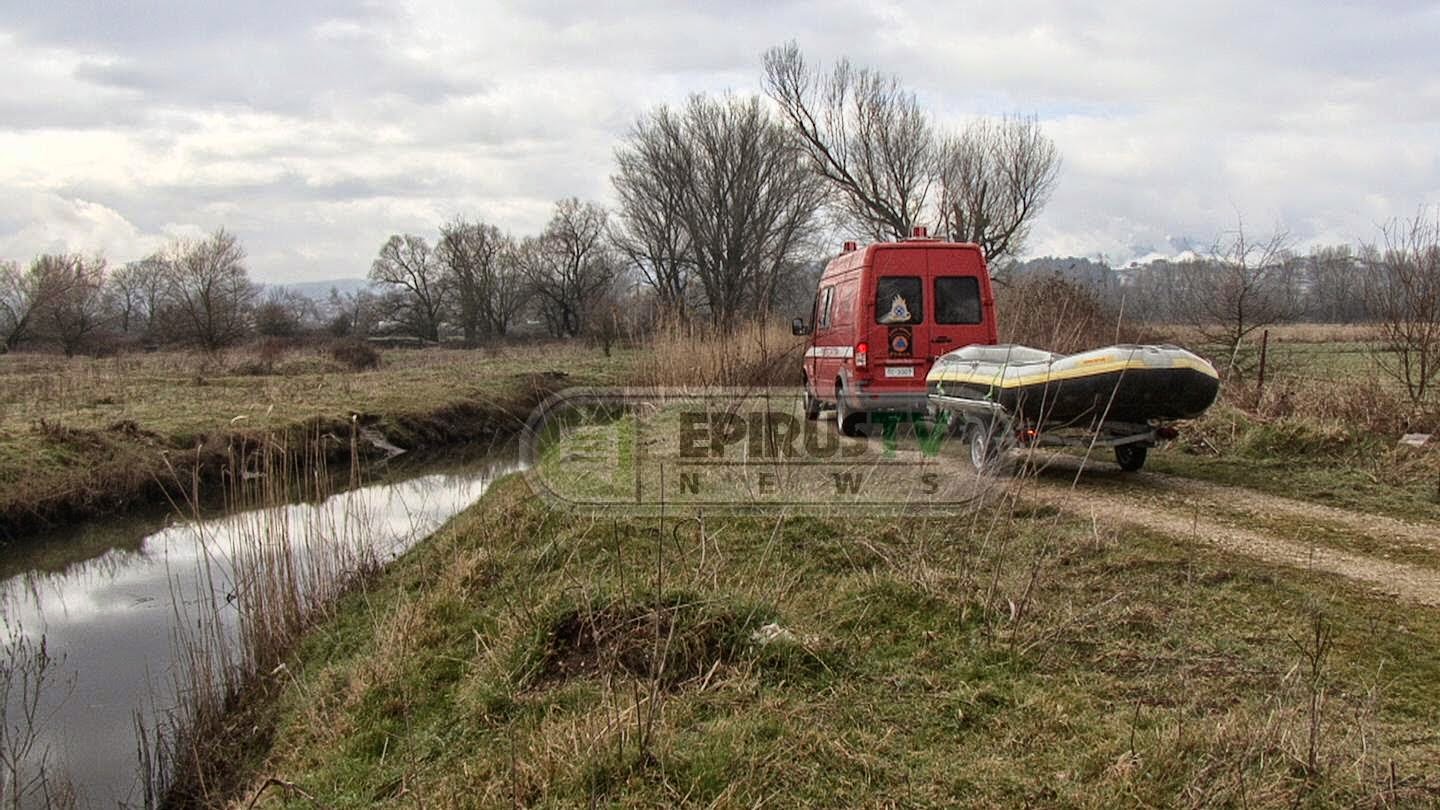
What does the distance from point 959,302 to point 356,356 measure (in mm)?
28023

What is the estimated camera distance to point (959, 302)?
10.2 meters

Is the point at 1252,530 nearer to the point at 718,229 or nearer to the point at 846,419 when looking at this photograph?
the point at 846,419

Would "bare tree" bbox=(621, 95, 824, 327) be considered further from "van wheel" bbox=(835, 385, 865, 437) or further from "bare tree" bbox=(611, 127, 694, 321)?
"van wheel" bbox=(835, 385, 865, 437)

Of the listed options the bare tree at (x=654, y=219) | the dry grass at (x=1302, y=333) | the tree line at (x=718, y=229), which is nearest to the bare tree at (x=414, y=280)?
the tree line at (x=718, y=229)

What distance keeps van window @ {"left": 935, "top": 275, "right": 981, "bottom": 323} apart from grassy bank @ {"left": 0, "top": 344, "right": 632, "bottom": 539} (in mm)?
4895

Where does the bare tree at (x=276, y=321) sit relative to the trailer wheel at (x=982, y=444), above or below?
above

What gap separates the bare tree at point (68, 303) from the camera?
3938 cm

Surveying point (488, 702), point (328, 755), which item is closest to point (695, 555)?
point (488, 702)

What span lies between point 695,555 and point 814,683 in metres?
2.24

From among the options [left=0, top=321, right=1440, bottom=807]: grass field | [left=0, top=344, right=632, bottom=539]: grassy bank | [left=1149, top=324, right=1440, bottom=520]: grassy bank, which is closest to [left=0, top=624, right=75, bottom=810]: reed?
[left=0, top=321, right=1440, bottom=807]: grass field

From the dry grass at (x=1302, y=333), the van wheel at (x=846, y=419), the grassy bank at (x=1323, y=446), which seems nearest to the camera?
the grassy bank at (x=1323, y=446)

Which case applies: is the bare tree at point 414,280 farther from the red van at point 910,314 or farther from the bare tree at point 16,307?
the red van at point 910,314

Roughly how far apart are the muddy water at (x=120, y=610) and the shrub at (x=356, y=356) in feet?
66.1

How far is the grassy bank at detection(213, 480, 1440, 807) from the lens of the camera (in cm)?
337
